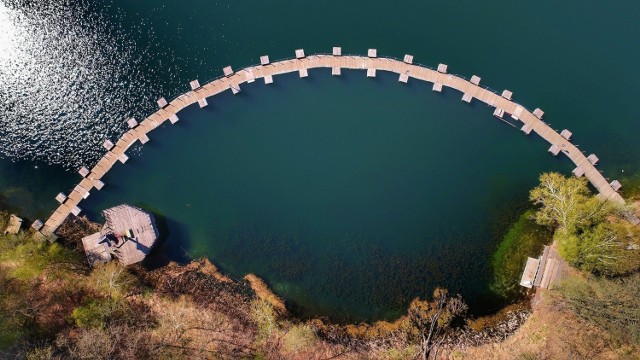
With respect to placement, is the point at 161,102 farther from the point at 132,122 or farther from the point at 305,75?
the point at 305,75

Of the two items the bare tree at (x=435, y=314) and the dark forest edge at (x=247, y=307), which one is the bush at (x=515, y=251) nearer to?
the dark forest edge at (x=247, y=307)

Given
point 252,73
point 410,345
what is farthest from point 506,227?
point 252,73

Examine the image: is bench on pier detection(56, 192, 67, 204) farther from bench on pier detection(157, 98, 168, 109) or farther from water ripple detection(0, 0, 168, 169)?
bench on pier detection(157, 98, 168, 109)

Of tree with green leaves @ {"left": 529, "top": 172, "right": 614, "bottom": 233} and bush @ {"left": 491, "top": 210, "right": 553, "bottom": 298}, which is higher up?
tree with green leaves @ {"left": 529, "top": 172, "right": 614, "bottom": 233}

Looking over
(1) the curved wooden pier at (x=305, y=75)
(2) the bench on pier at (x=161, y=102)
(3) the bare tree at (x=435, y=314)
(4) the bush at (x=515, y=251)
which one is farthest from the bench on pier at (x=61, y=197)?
(4) the bush at (x=515, y=251)

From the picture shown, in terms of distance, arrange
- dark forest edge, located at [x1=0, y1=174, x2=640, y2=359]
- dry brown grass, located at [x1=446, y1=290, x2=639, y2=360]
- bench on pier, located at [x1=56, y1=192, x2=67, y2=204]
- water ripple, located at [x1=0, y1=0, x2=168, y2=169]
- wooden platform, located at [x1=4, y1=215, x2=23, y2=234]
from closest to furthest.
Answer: dark forest edge, located at [x1=0, y1=174, x2=640, y2=359]
dry brown grass, located at [x1=446, y1=290, x2=639, y2=360]
wooden platform, located at [x1=4, y1=215, x2=23, y2=234]
bench on pier, located at [x1=56, y1=192, x2=67, y2=204]
water ripple, located at [x1=0, y1=0, x2=168, y2=169]

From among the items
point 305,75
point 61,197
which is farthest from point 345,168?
point 61,197

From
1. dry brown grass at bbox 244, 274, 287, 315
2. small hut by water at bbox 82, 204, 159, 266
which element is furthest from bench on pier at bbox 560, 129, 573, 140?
small hut by water at bbox 82, 204, 159, 266

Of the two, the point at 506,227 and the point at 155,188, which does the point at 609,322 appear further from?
the point at 155,188
